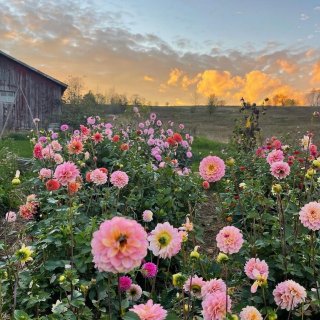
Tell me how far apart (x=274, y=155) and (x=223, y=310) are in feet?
5.48

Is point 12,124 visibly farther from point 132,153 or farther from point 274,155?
point 274,155

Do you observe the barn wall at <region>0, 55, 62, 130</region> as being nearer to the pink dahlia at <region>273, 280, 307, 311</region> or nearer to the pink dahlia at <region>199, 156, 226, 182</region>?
the pink dahlia at <region>199, 156, 226, 182</region>

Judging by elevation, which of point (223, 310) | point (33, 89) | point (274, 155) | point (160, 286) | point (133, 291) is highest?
point (33, 89)

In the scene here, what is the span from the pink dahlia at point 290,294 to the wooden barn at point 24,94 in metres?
18.3

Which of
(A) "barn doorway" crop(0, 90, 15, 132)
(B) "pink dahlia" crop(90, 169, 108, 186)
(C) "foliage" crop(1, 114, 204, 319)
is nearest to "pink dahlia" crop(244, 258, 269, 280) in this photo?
(C) "foliage" crop(1, 114, 204, 319)

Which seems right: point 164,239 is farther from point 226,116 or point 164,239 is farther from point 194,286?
point 226,116

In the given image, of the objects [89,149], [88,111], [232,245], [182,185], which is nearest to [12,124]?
[88,111]

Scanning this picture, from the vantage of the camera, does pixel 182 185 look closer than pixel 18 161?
Yes

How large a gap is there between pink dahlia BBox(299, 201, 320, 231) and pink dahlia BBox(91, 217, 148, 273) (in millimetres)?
1068

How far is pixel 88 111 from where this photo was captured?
20797 millimetres

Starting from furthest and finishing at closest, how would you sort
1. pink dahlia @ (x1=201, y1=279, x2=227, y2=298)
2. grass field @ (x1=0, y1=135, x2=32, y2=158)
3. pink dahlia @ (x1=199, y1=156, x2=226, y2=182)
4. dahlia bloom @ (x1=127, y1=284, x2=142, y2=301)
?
grass field @ (x1=0, y1=135, x2=32, y2=158) < pink dahlia @ (x1=199, y1=156, x2=226, y2=182) < dahlia bloom @ (x1=127, y1=284, x2=142, y2=301) < pink dahlia @ (x1=201, y1=279, x2=227, y2=298)

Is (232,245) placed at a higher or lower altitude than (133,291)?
higher

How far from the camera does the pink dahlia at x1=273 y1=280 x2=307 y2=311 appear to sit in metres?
1.68

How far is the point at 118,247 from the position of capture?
103cm
